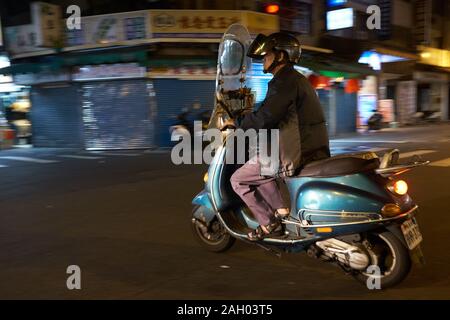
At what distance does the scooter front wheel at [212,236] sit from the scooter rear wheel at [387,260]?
4.77ft

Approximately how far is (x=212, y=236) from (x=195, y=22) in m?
11.5

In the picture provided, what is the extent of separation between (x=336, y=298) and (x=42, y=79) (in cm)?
1568

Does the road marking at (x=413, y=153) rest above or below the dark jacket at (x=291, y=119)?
below

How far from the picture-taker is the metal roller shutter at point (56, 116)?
55.4 feet

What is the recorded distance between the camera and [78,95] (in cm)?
1673

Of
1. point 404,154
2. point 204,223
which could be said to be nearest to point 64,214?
point 204,223

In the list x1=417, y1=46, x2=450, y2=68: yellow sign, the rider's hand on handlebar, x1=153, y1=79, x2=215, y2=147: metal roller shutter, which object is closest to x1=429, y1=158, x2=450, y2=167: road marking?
the rider's hand on handlebar

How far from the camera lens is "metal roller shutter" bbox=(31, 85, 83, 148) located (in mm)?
16891

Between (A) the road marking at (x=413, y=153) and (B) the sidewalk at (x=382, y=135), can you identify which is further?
(B) the sidewalk at (x=382, y=135)

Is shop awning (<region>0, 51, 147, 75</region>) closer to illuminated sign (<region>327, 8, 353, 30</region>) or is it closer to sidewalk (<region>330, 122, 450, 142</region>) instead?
sidewalk (<region>330, 122, 450, 142</region>)

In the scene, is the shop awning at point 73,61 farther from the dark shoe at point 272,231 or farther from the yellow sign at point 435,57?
the yellow sign at point 435,57

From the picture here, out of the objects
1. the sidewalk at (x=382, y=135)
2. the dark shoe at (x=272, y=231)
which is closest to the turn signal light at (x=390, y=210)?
the dark shoe at (x=272, y=231)

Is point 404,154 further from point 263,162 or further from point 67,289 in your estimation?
point 67,289

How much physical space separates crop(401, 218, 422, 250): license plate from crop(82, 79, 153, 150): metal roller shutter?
1286cm
